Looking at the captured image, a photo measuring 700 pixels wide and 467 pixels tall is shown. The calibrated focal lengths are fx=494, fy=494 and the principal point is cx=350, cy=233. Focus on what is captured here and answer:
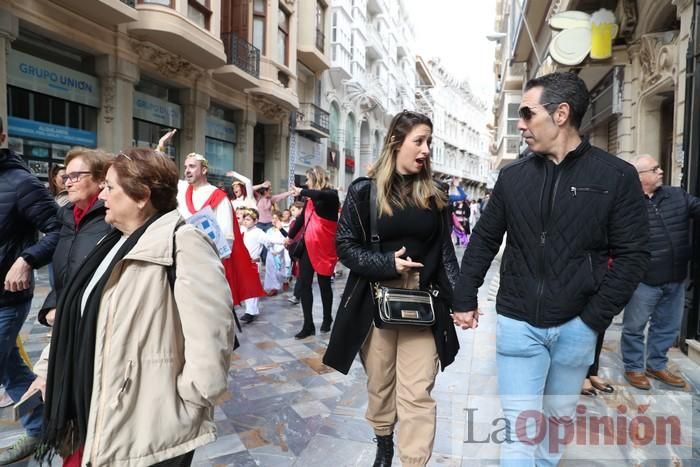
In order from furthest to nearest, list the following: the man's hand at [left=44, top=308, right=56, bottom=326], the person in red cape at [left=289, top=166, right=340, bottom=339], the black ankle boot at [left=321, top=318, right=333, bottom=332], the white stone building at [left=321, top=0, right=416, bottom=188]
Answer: the white stone building at [left=321, top=0, right=416, bottom=188] < the black ankle boot at [left=321, top=318, right=333, bottom=332] < the person in red cape at [left=289, top=166, right=340, bottom=339] < the man's hand at [left=44, top=308, right=56, bottom=326]

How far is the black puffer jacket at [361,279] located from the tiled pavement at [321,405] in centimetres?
77

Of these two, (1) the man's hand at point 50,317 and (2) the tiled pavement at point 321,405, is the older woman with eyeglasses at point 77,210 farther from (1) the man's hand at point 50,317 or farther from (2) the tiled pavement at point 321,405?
(2) the tiled pavement at point 321,405

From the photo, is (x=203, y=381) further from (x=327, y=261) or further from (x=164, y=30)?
(x=164, y=30)

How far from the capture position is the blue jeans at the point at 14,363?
2902mm

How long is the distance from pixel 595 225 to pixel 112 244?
1977 mm

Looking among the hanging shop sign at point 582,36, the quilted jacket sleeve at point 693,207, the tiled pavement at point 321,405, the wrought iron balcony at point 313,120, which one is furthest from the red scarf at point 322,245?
the wrought iron balcony at point 313,120

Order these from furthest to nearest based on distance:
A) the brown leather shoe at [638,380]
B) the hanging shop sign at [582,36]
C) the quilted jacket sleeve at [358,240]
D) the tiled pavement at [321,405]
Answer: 1. the hanging shop sign at [582,36]
2. the brown leather shoe at [638,380]
3. the tiled pavement at [321,405]
4. the quilted jacket sleeve at [358,240]

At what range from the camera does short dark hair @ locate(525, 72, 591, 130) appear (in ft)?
7.14

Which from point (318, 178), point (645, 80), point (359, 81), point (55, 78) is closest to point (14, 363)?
point (318, 178)

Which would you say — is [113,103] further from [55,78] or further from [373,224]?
[373,224]

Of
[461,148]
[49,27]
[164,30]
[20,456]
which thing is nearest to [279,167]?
[164,30]

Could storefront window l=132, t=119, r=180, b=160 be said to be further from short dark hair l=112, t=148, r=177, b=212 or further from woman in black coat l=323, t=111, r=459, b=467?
short dark hair l=112, t=148, r=177, b=212

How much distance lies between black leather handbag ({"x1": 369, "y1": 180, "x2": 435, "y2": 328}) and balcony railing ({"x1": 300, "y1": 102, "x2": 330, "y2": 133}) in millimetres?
22800

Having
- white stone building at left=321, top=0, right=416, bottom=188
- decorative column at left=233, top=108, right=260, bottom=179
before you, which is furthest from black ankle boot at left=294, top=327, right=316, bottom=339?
white stone building at left=321, top=0, right=416, bottom=188
